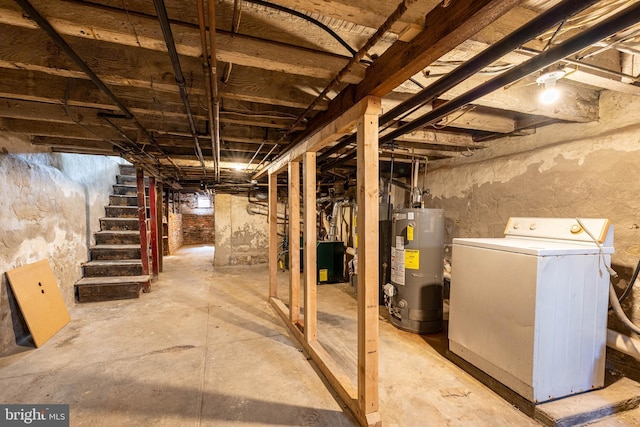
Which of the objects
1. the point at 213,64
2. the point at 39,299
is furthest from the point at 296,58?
the point at 39,299

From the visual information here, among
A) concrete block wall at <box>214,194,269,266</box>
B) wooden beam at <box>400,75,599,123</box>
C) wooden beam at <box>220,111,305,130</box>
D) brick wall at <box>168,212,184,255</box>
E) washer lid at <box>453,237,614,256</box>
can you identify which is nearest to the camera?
washer lid at <box>453,237,614,256</box>

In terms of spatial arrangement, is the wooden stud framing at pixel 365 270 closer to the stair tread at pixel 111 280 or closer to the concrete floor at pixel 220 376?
the concrete floor at pixel 220 376

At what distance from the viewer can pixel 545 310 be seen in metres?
1.58

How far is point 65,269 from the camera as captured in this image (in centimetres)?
328

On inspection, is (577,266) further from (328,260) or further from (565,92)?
(328,260)

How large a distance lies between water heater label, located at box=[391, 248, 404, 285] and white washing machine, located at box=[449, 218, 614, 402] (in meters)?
0.80

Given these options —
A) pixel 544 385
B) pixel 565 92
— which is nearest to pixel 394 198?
pixel 565 92

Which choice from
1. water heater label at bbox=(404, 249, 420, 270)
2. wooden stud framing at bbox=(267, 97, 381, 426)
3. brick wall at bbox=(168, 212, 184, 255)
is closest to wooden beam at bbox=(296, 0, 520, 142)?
wooden stud framing at bbox=(267, 97, 381, 426)

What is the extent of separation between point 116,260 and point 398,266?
396cm

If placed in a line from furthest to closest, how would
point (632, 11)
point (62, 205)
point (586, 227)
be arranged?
point (62, 205), point (586, 227), point (632, 11)

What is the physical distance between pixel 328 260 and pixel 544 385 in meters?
3.26

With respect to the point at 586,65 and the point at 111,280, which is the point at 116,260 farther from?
the point at 586,65

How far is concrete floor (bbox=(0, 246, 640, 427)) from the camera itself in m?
1.59

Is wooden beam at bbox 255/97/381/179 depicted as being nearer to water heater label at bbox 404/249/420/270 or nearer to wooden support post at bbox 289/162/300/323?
wooden support post at bbox 289/162/300/323
